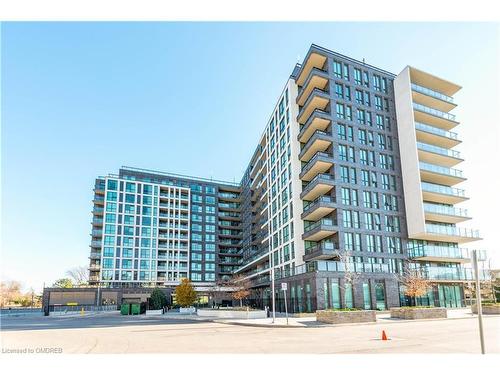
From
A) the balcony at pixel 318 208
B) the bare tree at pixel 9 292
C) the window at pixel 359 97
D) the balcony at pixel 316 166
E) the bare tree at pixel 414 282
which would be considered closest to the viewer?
the bare tree at pixel 414 282

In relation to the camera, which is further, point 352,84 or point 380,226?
point 352,84

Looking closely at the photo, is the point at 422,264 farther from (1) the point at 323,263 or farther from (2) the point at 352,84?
(2) the point at 352,84

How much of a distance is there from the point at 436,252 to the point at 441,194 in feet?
25.6

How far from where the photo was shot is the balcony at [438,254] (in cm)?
4530

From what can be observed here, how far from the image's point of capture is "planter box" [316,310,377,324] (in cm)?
2720

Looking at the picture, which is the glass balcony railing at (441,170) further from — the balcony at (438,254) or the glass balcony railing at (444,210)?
the balcony at (438,254)

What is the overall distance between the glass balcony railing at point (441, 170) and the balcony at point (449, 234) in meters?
7.18

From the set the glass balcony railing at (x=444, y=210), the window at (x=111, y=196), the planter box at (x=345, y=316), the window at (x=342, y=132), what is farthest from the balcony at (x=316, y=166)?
the window at (x=111, y=196)

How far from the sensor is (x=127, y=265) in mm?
89125

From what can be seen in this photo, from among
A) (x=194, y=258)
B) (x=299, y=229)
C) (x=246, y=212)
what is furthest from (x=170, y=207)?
(x=299, y=229)

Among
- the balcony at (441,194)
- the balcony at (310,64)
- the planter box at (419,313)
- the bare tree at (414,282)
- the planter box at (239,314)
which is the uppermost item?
the balcony at (310,64)

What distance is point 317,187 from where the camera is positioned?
44438 millimetres
